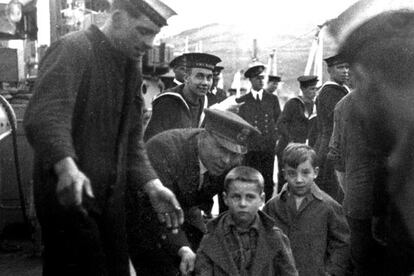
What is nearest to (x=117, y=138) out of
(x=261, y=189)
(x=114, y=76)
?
(x=114, y=76)

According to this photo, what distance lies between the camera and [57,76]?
5.13ft

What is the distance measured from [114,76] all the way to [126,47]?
8 centimetres

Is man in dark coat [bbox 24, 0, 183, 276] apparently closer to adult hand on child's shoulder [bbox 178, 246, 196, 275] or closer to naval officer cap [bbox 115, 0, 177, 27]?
naval officer cap [bbox 115, 0, 177, 27]

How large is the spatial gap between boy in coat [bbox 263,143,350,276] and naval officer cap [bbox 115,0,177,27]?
1.39 metres

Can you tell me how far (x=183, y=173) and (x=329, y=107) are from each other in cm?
197

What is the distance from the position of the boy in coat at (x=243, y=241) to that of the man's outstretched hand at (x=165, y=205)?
0.48 meters

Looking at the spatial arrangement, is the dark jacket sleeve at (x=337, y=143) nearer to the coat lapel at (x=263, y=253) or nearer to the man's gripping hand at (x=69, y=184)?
the coat lapel at (x=263, y=253)

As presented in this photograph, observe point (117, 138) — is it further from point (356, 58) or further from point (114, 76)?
point (356, 58)

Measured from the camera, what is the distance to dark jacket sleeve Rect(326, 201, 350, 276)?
2.78 meters

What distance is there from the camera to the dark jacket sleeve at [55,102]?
1.50 metres

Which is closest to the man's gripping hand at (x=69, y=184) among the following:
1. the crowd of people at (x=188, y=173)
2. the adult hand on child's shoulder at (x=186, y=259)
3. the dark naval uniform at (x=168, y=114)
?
the crowd of people at (x=188, y=173)

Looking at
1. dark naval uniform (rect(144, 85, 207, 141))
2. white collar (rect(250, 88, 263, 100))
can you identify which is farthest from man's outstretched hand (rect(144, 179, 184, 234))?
white collar (rect(250, 88, 263, 100))

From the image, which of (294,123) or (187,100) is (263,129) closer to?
(294,123)

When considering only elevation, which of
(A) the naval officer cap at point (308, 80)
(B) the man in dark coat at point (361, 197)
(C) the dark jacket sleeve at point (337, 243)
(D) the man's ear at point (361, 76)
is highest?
(D) the man's ear at point (361, 76)
